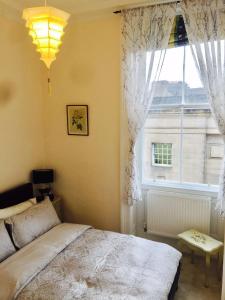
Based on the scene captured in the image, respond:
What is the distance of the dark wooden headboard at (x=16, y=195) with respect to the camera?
3.05 metres

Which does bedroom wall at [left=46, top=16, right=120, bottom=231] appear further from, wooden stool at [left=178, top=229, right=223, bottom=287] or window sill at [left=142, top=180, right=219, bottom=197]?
wooden stool at [left=178, top=229, right=223, bottom=287]

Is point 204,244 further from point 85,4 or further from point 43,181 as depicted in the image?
point 85,4

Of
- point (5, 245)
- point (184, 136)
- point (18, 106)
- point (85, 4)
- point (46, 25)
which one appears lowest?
point (5, 245)

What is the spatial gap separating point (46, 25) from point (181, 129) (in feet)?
6.51

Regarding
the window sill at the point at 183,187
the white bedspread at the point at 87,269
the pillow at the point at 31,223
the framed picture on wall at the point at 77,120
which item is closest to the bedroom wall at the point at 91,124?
the framed picture on wall at the point at 77,120

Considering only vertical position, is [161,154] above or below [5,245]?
above

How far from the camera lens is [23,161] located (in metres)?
3.46

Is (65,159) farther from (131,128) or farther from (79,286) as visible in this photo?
(79,286)

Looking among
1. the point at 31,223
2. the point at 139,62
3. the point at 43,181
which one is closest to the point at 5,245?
the point at 31,223

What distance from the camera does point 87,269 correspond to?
2.23m

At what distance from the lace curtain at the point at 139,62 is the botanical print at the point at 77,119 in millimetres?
612

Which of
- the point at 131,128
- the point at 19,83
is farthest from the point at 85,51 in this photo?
the point at 131,128

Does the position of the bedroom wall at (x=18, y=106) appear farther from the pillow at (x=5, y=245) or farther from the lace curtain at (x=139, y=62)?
the lace curtain at (x=139, y=62)

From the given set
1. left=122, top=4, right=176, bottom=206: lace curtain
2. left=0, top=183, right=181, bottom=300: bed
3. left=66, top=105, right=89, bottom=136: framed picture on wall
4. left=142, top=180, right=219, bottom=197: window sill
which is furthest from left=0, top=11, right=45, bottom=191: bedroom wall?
left=142, top=180, right=219, bottom=197: window sill
